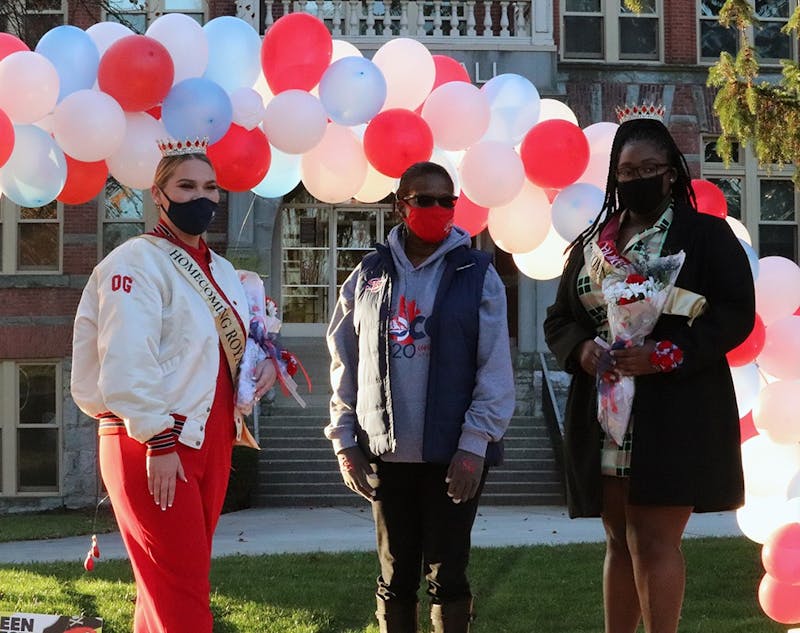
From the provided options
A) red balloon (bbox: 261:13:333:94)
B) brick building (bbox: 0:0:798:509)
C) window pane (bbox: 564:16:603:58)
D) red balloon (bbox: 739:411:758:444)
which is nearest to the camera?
red balloon (bbox: 739:411:758:444)

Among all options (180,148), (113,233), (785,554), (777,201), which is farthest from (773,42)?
(180,148)

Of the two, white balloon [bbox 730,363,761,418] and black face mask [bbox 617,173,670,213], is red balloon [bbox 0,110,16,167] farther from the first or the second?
white balloon [bbox 730,363,761,418]

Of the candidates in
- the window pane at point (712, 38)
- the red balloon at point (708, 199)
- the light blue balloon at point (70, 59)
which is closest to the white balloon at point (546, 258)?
the red balloon at point (708, 199)

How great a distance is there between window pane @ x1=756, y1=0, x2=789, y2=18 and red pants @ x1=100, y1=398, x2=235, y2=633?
50.6ft

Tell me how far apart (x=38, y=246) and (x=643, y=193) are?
13.3m

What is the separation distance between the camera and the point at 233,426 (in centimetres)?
388

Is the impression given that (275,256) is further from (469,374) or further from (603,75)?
(469,374)

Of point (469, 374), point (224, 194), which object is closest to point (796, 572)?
point (469, 374)

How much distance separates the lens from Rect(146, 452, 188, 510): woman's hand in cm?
350

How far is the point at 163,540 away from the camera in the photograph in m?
3.55

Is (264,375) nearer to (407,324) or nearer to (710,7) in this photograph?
(407,324)

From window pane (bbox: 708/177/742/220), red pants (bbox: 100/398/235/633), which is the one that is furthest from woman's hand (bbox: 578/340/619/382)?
window pane (bbox: 708/177/742/220)

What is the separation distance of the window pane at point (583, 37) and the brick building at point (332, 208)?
0.02 metres

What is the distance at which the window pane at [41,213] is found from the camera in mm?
15805
